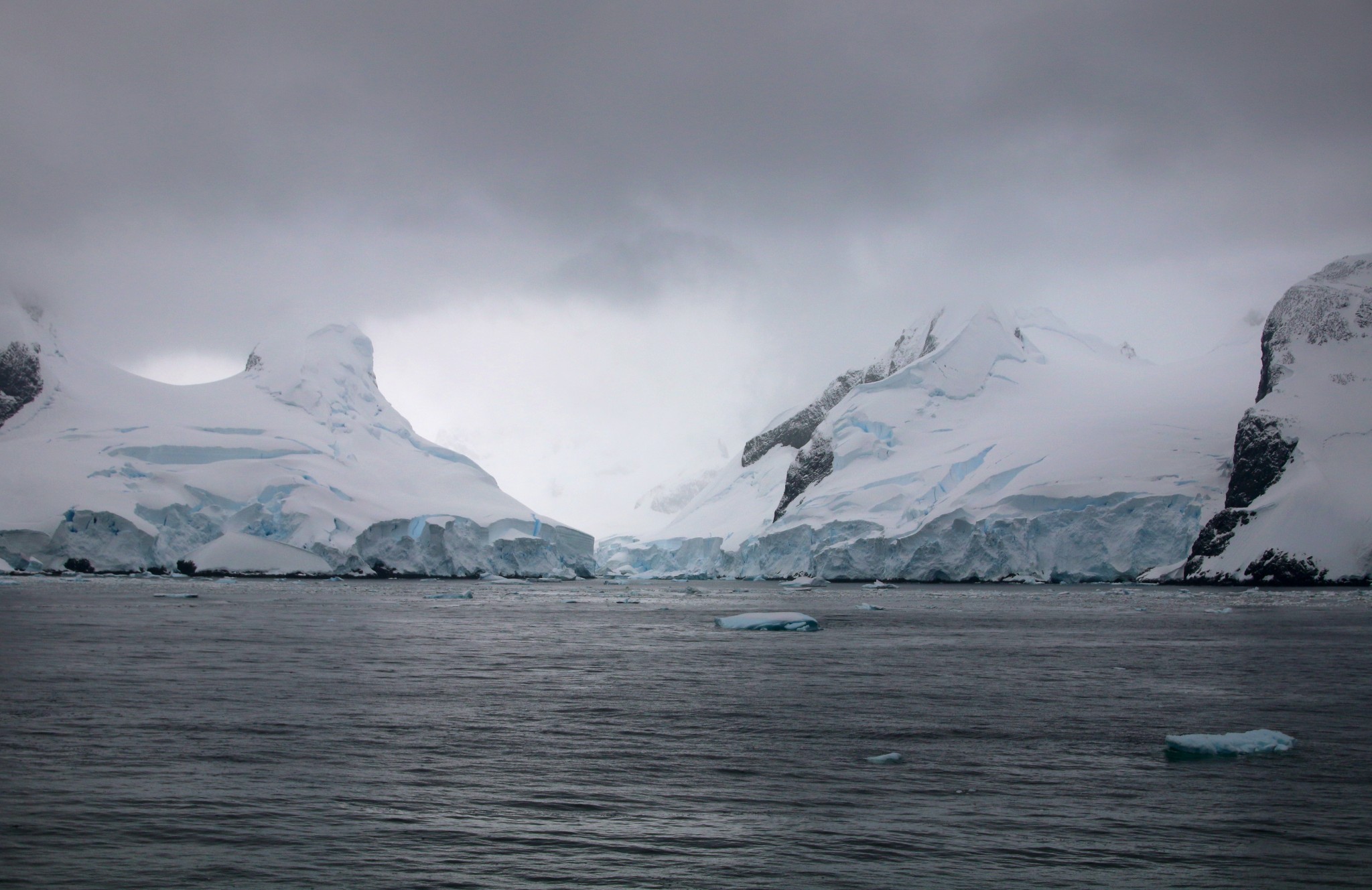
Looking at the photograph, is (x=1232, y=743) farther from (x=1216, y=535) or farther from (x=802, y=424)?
(x=802, y=424)

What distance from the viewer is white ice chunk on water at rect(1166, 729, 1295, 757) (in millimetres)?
13062

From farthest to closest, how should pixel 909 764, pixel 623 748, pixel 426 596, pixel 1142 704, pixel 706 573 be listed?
pixel 706 573, pixel 426 596, pixel 1142 704, pixel 623 748, pixel 909 764

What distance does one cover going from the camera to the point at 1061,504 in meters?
80.3

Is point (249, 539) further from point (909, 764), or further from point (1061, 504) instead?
point (909, 764)

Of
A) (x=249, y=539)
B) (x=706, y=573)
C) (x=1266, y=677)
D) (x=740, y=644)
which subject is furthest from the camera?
(x=706, y=573)

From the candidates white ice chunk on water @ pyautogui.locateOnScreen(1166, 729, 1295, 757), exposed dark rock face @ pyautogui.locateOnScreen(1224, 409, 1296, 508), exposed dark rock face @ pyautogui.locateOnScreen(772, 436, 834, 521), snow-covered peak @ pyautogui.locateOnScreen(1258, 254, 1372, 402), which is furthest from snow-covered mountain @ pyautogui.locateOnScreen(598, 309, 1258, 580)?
white ice chunk on water @ pyautogui.locateOnScreen(1166, 729, 1295, 757)

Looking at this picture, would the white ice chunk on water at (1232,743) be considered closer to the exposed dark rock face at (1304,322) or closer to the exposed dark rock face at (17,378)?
the exposed dark rock face at (1304,322)

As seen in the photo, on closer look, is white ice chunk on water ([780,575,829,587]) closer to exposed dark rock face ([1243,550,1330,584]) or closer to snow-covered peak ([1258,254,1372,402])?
exposed dark rock face ([1243,550,1330,584])

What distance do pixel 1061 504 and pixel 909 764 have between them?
72.0 meters

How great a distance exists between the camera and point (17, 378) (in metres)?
98.4

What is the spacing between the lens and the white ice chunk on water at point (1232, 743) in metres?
13.1

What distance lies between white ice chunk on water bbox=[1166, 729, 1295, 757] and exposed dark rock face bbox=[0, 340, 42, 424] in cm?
10618

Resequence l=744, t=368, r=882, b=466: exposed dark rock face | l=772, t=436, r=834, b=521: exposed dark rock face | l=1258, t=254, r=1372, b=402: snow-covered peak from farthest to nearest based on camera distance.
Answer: l=744, t=368, r=882, b=466: exposed dark rock face, l=772, t=436, r=834, b=521: exposed dark rock face, l=1258, t=254, r=1372, b=402: snow-covered peak

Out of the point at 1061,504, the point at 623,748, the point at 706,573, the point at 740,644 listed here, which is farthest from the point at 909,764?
the point at 706,573
